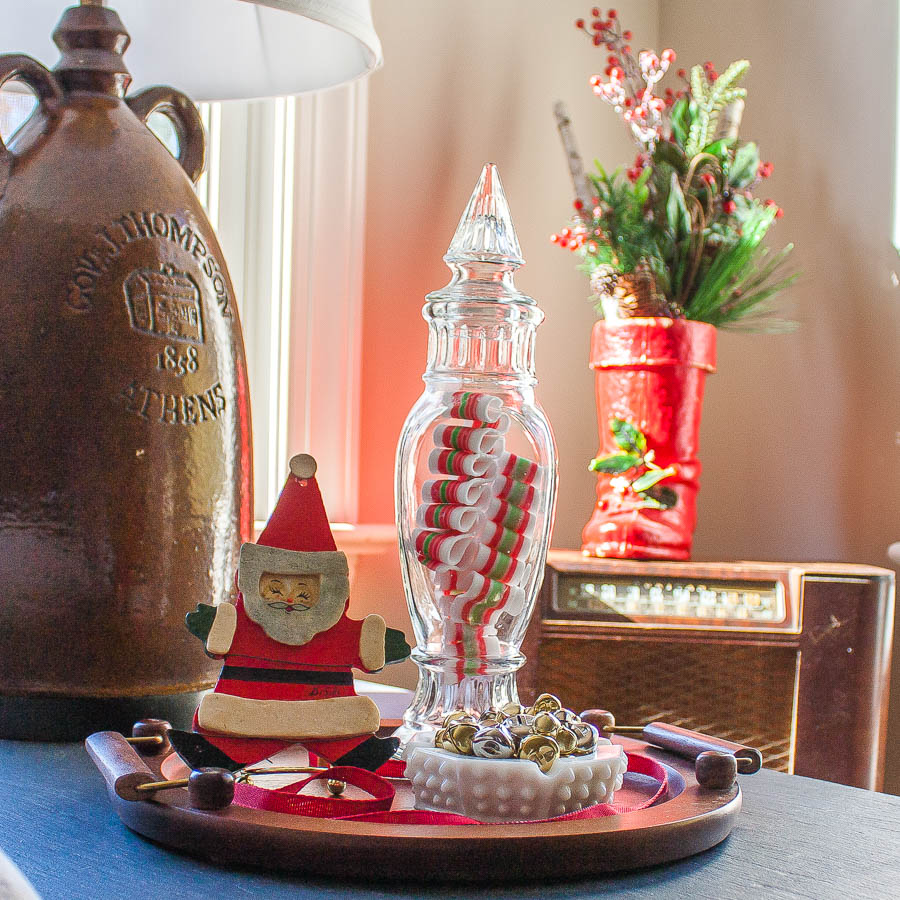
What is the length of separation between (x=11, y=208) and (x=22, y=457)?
15 cm

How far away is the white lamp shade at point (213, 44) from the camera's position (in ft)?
2.71

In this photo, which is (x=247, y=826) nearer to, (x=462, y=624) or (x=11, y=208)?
(x=462, y=624)

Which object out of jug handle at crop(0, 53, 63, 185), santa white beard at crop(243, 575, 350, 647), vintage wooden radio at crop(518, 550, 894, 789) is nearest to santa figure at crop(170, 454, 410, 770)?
santa white beard at crop(243, 575, 350, 647)

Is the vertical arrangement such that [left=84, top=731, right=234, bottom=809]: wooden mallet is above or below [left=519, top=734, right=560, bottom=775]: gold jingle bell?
below

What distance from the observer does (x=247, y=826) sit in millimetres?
384

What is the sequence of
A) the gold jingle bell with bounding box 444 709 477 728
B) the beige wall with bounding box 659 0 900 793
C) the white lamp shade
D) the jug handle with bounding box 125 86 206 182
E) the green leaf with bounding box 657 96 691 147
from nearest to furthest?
the gold jingle bell with bounding box 444 709 477 728 → the jug handle with bounding box 125 86 206 182 → the white lamp shade → the green leaf with bounding box 657 96 691 147 → the beige wall with bounding box 659 0 900 793

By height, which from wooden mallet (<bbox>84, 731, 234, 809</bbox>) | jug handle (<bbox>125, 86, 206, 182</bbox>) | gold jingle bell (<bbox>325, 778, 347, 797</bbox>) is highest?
jug handle (<bbox>125, 86, 206, 182</bbox>)

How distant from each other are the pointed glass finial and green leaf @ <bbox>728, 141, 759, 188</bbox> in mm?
1020

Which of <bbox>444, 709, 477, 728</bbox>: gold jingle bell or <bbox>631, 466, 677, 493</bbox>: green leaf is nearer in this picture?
<bbox>444, 709, 477, 728</bbox>: gold jingle bell

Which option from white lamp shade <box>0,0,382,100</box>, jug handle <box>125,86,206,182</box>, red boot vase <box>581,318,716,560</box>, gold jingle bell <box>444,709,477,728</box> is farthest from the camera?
red boot vase <box>581,318,716,560</box>

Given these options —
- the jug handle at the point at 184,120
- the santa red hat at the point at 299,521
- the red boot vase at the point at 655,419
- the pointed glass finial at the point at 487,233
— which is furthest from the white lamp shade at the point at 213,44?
the red boot vase at the point at 655,419

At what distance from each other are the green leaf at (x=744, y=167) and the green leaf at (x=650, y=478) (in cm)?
44

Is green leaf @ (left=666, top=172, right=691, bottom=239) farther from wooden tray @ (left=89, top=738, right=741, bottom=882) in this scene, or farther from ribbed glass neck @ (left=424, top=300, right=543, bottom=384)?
wooden tray @ (left=89, top=738, right=741, bottom=882)

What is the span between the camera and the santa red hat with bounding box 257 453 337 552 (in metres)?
0.50
